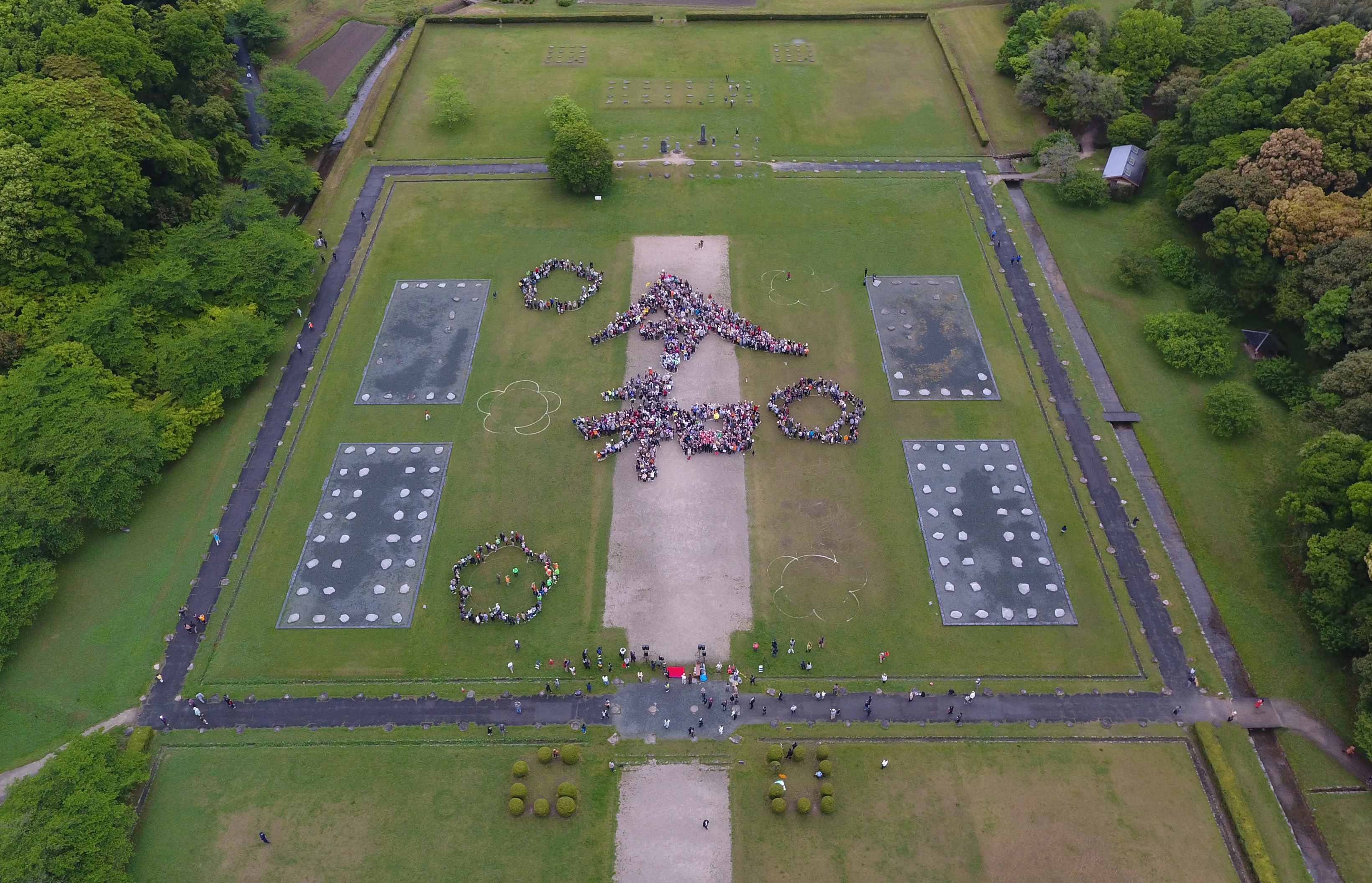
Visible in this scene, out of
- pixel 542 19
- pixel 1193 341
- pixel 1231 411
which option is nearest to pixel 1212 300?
pixel 1193 341

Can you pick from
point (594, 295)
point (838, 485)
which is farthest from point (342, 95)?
point (838, 485)

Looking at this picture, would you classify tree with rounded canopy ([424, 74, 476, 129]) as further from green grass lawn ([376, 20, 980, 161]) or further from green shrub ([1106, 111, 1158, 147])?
green shrub ([1106, 111, 1158, 147])

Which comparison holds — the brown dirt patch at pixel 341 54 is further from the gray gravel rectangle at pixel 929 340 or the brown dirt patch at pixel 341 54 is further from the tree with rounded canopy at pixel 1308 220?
the tree with rounded canopy at pixel 1308 220

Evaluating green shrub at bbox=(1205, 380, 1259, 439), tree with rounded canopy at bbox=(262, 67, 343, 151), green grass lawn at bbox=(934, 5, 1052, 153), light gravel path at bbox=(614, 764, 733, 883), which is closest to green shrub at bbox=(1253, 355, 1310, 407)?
green shrub at bbox=(1205, 380, 1259, 439)

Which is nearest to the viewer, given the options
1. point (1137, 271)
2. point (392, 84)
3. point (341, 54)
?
point (1137, 271)

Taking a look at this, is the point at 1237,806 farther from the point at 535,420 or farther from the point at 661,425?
the point at 535,420

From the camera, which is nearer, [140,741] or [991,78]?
[140,741]

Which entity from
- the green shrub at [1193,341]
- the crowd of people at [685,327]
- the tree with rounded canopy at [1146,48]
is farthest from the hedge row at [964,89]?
the crowd of people at [685,327]
